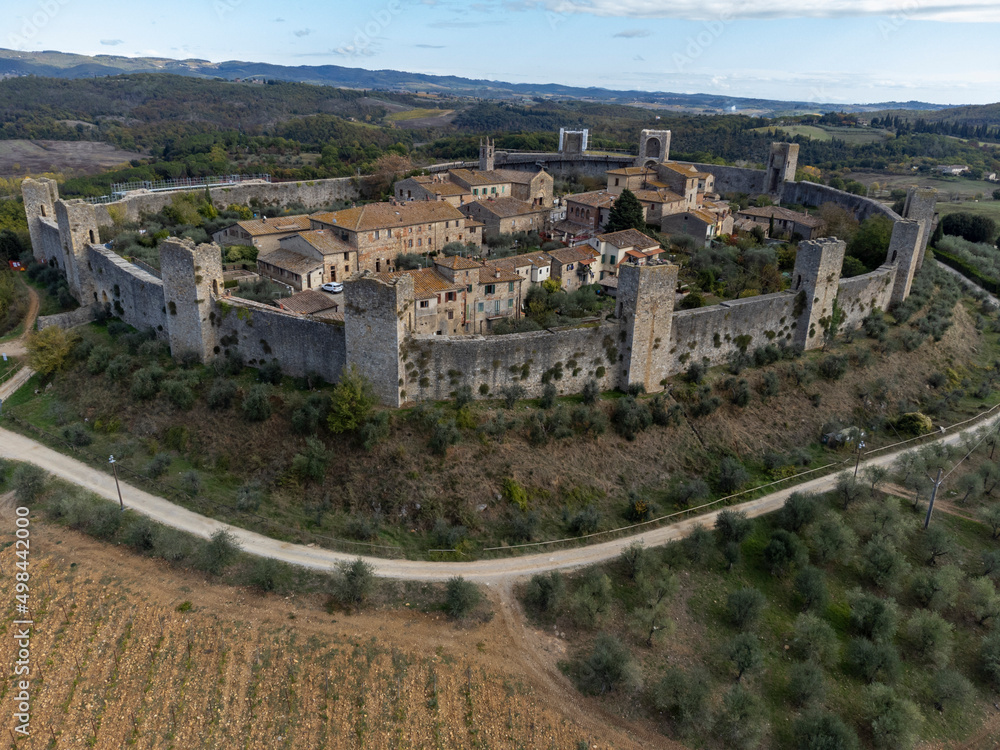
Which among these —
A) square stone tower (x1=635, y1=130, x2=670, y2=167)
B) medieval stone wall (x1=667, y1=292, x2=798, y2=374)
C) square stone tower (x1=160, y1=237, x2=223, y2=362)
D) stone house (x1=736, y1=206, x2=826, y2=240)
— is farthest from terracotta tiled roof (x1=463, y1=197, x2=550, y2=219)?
square stone tower (x1=160, y1=237, x2=223, y2=362)

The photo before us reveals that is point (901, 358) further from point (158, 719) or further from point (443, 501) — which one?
point (158, 719)

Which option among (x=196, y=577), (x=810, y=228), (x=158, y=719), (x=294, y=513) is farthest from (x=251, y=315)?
(x=810, y=228)

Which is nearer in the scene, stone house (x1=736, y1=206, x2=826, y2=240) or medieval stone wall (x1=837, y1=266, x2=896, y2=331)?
medieval stone wall (x1=837, y1=266, x2=896, y2=331)

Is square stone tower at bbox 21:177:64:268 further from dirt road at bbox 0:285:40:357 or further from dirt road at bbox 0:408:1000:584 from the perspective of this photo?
dirt road at bbox 0:408:1000:584

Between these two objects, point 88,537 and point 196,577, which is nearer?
point 196,577

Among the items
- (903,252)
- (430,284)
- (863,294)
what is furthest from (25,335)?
(903,252)
